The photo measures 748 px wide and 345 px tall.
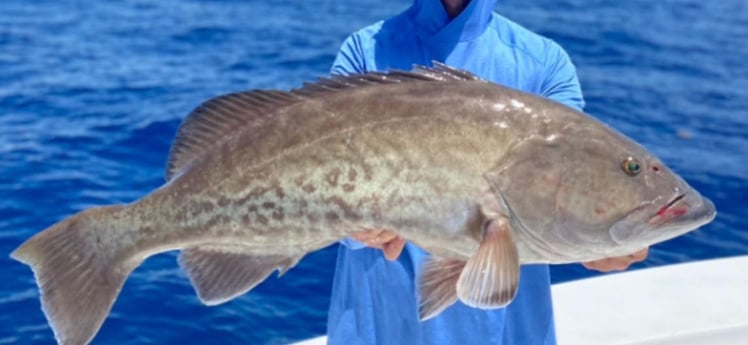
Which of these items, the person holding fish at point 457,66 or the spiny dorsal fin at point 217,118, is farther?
the person holding fish at point 457,66

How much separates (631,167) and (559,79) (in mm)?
643

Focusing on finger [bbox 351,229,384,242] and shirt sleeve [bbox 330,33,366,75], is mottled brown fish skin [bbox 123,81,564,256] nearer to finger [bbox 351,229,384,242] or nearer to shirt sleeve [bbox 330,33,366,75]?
finger [bbox 351,229,384,242]

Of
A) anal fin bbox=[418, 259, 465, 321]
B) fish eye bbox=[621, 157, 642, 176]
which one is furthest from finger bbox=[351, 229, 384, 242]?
fish eye bbox=[621, 157, 642, 176]

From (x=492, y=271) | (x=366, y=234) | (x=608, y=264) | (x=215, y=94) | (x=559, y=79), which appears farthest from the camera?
(x=215, y=94)

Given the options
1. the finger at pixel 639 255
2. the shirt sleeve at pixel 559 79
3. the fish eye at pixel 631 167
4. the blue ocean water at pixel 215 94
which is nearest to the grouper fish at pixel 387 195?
the fish eye at pixel 631 167

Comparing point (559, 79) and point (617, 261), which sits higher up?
point (559, 79)

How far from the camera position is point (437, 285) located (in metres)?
2.48

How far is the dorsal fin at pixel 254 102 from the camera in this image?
250 cm

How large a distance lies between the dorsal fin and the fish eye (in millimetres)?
419

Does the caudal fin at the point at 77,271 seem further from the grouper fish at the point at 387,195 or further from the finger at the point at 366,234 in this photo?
the finger at the point at 366,234

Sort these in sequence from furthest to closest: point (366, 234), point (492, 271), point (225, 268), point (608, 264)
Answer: point (608, 264)
point (225, 268)
point (366, 234)
point (492, 271)

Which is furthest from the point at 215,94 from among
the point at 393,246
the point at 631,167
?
the point at 631,167

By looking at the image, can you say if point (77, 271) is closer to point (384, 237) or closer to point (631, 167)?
point (384, 237)

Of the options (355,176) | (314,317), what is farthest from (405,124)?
(314,317)
